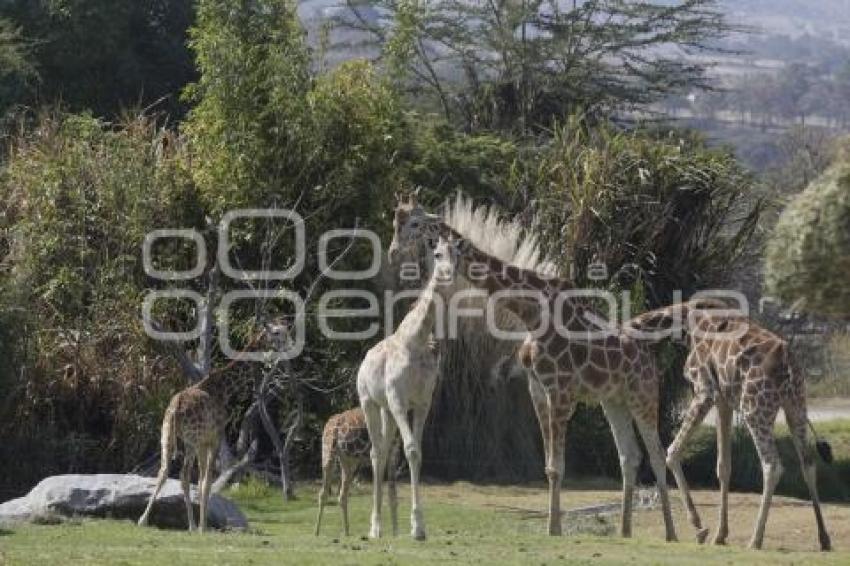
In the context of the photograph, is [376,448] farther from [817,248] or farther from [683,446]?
[817,248]

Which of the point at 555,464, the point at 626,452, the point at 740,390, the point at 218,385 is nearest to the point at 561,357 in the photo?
the point at 555,464

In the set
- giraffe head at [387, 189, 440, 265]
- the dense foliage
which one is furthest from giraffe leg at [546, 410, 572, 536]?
the dense foliage

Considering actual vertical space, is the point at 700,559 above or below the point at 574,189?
below

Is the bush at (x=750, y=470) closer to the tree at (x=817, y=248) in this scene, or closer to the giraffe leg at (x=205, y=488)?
the giraffe leg at (x=205, y=488)

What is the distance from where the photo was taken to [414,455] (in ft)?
60.7

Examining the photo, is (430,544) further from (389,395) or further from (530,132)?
(530,132)

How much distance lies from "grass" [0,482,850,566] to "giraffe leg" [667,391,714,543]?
518 mm

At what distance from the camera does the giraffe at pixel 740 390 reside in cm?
1955

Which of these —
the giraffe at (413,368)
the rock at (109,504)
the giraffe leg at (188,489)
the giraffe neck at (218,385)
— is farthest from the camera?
the giraffe neck at (218,385)

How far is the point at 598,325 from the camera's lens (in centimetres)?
2006

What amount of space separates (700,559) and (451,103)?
92.5ft

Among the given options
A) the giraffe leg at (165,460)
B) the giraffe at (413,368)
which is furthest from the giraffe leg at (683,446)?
the giraffe leg at (165,460)

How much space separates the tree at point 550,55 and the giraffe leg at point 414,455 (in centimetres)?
2294

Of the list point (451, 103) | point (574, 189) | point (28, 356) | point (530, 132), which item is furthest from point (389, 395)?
point (451, 103)
